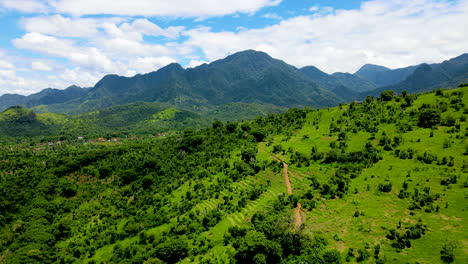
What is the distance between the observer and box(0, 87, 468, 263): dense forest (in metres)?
60.6

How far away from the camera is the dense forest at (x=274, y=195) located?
6056 cm

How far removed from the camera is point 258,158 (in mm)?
117062

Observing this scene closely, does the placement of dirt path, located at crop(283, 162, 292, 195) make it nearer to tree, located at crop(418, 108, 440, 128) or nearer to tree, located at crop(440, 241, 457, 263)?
tree, located at crop(440, 241, 457, 263)

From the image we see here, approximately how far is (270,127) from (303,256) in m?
99.3

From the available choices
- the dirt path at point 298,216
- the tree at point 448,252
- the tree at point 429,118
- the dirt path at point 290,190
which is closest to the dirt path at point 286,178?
the dirt path at point 290,190

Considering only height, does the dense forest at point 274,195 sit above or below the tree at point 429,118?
below

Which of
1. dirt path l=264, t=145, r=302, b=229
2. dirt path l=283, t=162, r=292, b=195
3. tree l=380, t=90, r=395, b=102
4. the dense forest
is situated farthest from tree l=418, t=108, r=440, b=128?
dirt path l=264, t=145, r=302, b=229

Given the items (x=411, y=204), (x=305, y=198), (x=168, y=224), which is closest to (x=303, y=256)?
(x=305, y=198)

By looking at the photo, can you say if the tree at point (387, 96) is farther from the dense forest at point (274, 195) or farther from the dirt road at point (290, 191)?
the dirt road at point (290, 191)

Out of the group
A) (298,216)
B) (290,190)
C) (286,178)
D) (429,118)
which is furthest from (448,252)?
(429,118)

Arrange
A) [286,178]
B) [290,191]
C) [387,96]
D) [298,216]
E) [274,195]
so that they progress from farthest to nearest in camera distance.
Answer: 1. [387,96]
2. [286,178]
3. [274,195]
4. [290,191]
5. [298,216]

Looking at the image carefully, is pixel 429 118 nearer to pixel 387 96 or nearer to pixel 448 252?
pixel 387 96

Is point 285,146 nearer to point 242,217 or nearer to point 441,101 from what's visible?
point 242,217

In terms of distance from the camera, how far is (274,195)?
89.7 meters
